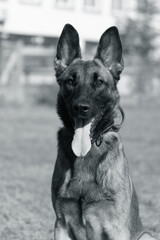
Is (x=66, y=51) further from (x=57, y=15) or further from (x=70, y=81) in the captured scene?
Result: (x=57, y=15)

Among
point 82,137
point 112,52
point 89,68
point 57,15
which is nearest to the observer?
point 82,137

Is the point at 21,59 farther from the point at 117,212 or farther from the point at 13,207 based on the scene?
the point at 117,212

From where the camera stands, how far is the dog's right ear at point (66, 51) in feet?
16.3

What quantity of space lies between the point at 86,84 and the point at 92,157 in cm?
61

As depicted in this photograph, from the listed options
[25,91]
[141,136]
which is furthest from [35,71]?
[141,136]

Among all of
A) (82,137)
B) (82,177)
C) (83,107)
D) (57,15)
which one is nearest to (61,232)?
(82,177)

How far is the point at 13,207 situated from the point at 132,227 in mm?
2534

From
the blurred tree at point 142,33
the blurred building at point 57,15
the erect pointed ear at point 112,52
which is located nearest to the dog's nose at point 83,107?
the erect pointed ear at point 112,52

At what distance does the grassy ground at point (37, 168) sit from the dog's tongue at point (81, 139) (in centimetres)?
146

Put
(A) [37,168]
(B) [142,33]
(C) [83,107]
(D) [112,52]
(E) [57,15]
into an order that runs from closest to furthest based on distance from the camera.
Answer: (C) [83,107]
(D) [112,52]
(A) [37,168]
(E) [57,15]
(B) [142,33]

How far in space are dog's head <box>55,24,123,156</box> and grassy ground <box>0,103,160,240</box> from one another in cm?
158

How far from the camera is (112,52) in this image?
4.94 metres

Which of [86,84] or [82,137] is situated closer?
[82,137]

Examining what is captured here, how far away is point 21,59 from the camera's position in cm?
1923
